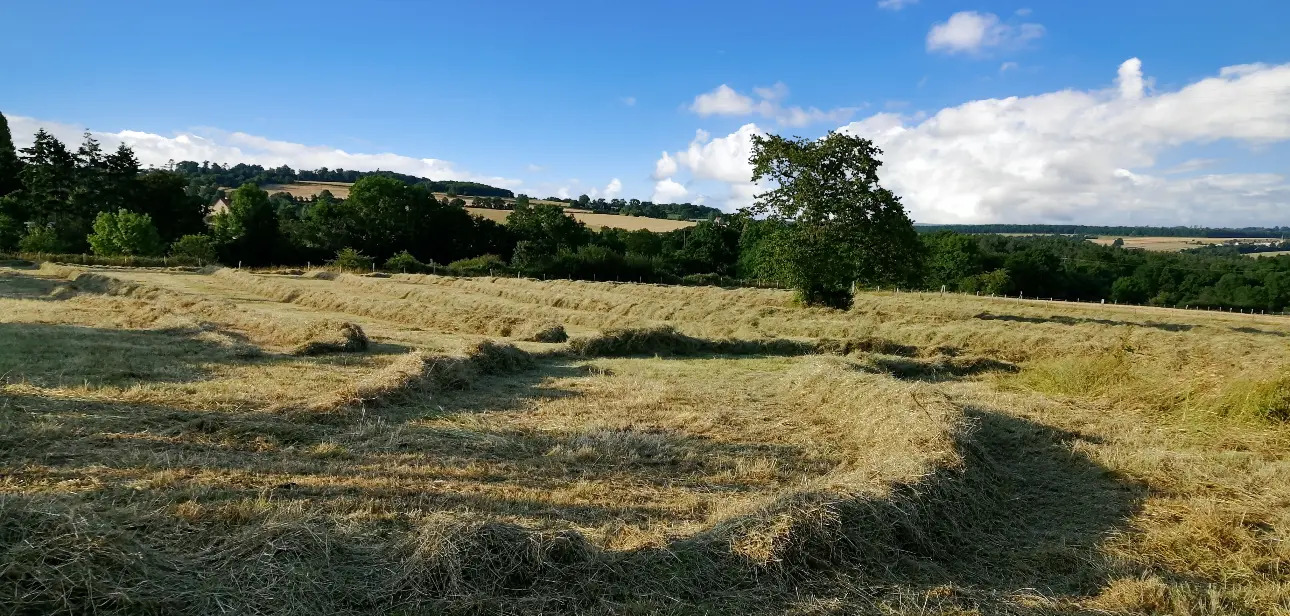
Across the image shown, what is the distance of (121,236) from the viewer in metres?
47.0

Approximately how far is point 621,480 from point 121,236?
5487cm

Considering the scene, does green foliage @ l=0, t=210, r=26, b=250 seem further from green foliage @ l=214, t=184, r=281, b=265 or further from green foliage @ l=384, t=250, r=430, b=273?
green foliage @ l=384, t=250, r=430, b=273

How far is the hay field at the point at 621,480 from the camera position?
4.16 metres

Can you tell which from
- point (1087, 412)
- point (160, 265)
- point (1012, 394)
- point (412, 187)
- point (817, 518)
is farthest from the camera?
point (412, 187)

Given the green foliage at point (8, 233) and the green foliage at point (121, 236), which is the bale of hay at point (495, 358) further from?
the green foliage at point (8, 233)

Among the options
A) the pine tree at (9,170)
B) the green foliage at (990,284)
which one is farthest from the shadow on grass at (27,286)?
the green foliage at (990,284)

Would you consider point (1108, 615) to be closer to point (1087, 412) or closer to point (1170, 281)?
point (1087, 412)

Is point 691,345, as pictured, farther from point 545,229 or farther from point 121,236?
point 545,229

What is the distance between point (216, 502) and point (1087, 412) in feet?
37.3

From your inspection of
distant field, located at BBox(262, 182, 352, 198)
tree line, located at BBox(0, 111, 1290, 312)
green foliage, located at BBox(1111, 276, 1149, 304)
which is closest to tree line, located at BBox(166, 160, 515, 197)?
distant field, located at BBox(262, 182, 352, 198)

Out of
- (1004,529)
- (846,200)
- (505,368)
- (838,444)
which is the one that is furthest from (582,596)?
(846,200)

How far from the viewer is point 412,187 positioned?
6347 centimetres

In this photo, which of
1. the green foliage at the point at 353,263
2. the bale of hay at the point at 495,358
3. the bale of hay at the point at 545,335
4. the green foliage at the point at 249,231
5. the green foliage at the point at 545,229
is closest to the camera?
the bale of hay at the point at 495,358

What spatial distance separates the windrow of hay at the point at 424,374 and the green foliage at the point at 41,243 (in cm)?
5366
